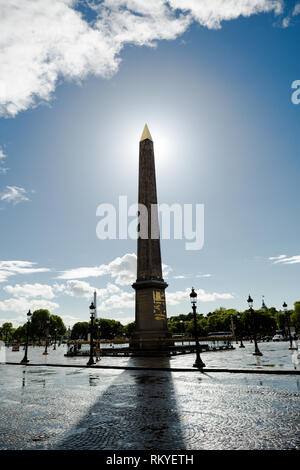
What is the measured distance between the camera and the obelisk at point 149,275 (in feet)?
90.2

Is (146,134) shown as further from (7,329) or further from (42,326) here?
(7,329)

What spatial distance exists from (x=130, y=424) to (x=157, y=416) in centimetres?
79

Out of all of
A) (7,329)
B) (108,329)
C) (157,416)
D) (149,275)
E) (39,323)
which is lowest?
(157,416)

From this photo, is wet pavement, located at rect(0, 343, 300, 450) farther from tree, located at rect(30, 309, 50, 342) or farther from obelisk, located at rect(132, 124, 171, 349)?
tree, located at rect(30, 309, 50, 342)

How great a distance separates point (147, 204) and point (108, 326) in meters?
121

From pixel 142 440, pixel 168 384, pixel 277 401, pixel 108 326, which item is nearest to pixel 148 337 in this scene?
pixel 168 384

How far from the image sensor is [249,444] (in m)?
4.84

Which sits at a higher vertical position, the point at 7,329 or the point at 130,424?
the point at 7,329

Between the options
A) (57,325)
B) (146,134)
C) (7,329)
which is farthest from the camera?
(7,329)

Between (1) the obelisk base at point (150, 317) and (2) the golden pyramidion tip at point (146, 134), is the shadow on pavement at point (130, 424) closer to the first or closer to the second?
(1) the obelisk base at point (150, 317)

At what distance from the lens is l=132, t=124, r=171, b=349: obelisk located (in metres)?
27.5

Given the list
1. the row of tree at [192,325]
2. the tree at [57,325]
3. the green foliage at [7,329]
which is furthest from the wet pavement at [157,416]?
the green foliage at [7,329]

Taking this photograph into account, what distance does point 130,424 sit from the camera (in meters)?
6.38

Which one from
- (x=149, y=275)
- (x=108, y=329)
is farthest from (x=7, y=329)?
(x=149, y=275)
